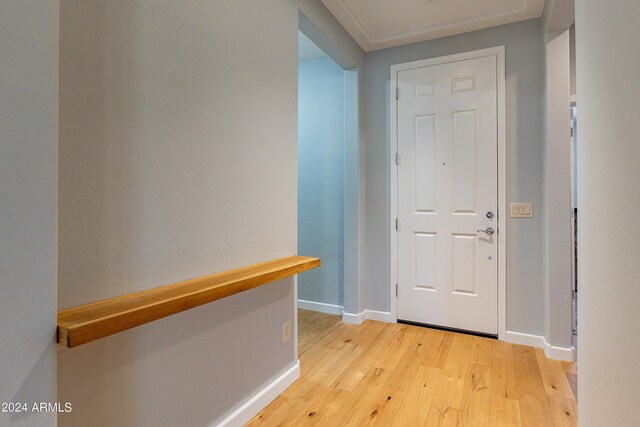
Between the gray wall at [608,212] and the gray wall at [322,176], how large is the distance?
207cm

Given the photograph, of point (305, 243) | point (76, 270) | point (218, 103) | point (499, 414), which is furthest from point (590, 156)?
point (305, 243)

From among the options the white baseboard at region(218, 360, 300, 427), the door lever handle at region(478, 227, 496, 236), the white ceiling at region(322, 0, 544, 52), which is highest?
the white ceiling at region(322, 0, 544, 52)

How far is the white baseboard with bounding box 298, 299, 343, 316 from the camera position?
10.8 feet

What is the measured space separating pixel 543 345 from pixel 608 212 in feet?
6.42

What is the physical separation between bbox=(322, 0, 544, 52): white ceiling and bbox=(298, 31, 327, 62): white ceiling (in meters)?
0.43

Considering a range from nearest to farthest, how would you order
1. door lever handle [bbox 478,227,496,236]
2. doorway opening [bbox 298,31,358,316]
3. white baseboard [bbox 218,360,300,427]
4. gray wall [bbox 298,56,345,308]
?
1. white baseboard [bbox 218,360,300,427]
2. door lever handle [bbox 478,227,496,236]
3. doorway opening [bbox 298,31,358,316]
4. gray wall [bbox 298,56,345,308]

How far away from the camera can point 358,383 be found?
2.03 m

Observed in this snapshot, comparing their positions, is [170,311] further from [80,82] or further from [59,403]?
[80,82]

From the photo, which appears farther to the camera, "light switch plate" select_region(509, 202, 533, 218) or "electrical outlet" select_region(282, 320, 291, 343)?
"light switch plate" select_region(509, 202, 533, 218)

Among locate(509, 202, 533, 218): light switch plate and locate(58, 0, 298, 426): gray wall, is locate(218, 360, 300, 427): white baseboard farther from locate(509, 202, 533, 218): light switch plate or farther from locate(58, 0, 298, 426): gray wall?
locate(509, 202, 533, 218): light switch plate

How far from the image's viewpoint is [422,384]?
2020 mm

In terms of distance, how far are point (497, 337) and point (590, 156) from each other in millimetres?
1948

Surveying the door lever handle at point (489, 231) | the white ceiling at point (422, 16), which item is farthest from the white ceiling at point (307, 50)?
the door lever handle at point (489, 231)

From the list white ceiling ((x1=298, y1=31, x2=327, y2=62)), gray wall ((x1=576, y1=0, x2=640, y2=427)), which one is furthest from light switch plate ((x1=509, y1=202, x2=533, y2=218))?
white ceiling ((x1=298, y1=31, x2=327, y2=62))
